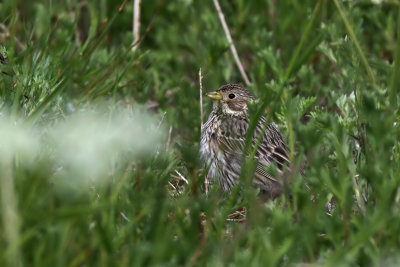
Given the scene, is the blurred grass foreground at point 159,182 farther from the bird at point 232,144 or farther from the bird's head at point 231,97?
the bird's head at point 231,97

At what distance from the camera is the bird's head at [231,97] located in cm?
521

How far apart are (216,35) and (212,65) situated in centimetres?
31

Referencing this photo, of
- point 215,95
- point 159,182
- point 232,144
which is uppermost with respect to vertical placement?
point 159,182

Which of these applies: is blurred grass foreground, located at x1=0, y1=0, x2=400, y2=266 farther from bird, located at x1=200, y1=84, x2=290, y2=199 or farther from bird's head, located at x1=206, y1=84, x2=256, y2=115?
bird's head, located at x1=206, y1=84, x2=256, y2=115

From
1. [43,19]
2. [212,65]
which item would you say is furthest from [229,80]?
[43,19]

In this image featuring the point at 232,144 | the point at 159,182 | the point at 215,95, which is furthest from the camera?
the point at 215,95

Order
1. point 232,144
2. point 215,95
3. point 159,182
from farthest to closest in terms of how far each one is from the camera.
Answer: point 215,95
point 232,144
point 159,182

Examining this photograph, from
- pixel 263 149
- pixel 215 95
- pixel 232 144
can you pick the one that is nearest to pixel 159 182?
pixel 232 144

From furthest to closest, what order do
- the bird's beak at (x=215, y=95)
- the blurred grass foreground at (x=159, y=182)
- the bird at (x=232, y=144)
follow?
1. the bird's beak at (x=215, y=95)
2. the bird at (x=232, y=144)
3. the blurred grass foreground at (x=159, y=182)

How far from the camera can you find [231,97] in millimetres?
5246

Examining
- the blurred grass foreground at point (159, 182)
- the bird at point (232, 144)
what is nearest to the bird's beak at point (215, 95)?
the bird at point (232, 144)

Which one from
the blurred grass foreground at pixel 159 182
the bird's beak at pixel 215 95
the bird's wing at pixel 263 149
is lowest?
the bird's wing at pixel 263 149

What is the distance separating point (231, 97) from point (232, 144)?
1.73 ft

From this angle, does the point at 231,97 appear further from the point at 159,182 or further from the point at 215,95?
the point at 159,182
